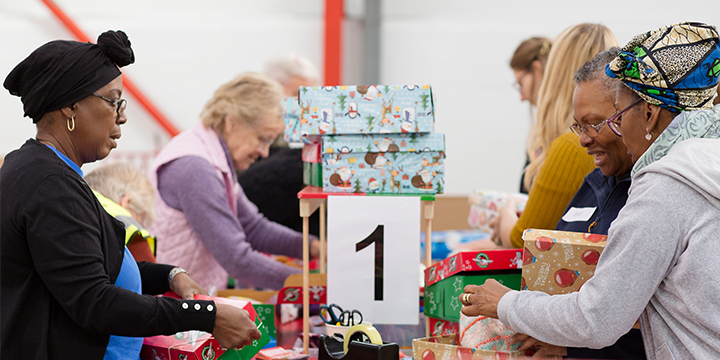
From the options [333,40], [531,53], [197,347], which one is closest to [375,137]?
[197,347]

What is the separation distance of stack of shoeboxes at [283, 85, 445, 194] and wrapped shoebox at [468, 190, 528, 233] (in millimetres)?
927

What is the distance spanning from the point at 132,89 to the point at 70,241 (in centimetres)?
475

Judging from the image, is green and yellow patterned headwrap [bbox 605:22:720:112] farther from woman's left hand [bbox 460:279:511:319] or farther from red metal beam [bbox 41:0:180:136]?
red metal beam [bbox 41:0:180:136]

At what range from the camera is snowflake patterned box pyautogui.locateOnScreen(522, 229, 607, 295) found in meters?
1.44

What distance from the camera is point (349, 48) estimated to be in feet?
20.2

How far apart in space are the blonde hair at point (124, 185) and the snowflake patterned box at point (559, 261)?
1.50m

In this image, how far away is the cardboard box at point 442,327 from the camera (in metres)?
1.80

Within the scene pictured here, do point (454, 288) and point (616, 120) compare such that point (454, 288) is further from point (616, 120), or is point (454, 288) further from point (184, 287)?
point (184, 287)

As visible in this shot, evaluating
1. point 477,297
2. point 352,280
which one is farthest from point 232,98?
point 477,297

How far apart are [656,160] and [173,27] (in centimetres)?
531

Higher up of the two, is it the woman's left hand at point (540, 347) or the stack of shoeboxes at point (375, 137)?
the stack of shoeboxes at point (375, 137)

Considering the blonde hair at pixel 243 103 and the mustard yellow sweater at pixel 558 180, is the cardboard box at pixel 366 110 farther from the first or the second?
the blonde hair at pixel 243 103

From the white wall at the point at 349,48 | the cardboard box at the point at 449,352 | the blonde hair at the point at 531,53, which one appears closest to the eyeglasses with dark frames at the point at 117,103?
the cardboard box at the point at 449,352

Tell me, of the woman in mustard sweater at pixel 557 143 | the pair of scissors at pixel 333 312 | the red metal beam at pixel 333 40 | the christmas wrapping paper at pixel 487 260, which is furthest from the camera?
the red metal beam at pixel 333 40
